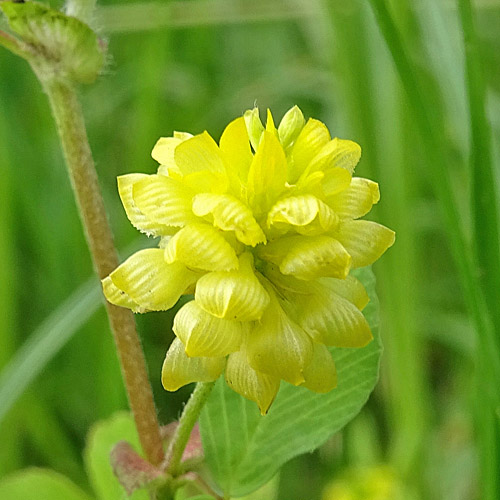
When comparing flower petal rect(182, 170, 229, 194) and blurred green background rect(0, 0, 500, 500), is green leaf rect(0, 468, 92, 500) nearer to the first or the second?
blurred green background rect(0, 0, 500, 500)

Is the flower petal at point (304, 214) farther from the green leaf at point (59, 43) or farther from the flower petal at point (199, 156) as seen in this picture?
the green leaf at point (59, 43)

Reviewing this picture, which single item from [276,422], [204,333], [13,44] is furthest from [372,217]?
[204,333]

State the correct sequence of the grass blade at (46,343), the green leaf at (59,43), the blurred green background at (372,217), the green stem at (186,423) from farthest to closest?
the blurred green background at (372,217) → the grass blade at (46,343) → the green leaf at (59,43) → the green stem at (186,423)

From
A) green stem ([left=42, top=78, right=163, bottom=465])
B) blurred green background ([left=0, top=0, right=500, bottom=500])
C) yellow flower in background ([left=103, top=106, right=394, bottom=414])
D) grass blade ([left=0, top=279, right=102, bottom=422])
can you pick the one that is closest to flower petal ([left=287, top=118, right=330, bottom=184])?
yellow flower in background ([left=103, top=106, right=394, bottom=414])

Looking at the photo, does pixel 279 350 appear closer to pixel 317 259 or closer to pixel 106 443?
pixel 317 259

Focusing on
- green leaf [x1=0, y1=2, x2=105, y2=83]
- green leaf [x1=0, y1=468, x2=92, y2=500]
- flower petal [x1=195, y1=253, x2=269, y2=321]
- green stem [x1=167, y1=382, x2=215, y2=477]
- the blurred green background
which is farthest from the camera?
the blurred green background

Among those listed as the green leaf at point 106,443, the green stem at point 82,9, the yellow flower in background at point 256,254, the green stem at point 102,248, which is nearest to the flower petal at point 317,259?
the yellow flower in background at point 256,254

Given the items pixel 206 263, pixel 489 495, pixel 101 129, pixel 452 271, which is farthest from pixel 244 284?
pixel 101 129
